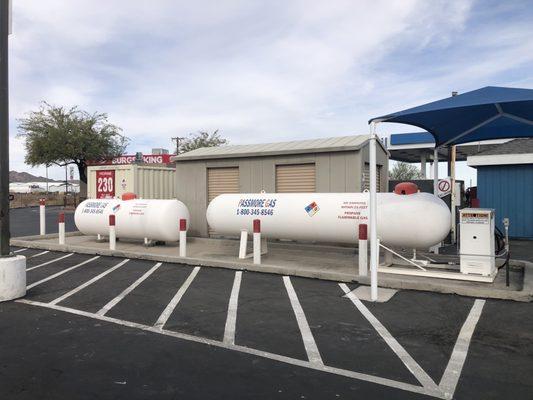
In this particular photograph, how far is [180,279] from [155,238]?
447 centimetres

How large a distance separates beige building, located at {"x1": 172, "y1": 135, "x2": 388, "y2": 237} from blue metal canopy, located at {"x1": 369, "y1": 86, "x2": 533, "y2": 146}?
261 cm

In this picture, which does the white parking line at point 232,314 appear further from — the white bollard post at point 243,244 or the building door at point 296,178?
the building door at point 296,178

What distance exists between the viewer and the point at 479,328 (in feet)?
19.4

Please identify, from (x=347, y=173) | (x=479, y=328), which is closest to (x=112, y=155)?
(x=347, y=173)

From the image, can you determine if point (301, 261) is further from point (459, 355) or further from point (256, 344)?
point (459, 355)

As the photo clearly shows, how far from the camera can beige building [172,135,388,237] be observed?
12516mm

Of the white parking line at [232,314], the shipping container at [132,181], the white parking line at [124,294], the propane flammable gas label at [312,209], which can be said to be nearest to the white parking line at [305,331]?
the white parking line at [232,314]

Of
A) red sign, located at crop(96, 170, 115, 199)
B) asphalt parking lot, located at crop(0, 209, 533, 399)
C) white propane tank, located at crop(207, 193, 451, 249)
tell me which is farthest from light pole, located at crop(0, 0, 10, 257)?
red sign, located at crop(96, 170, 115, 199)

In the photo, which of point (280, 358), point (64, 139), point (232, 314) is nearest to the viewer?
point (280, 358)

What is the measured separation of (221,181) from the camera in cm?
1497

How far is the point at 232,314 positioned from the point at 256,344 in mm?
1342

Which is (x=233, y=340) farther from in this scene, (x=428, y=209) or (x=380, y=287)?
(x=428, y=209)

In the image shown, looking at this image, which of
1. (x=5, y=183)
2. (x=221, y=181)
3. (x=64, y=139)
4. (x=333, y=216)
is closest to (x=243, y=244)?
(x=333, y=216)

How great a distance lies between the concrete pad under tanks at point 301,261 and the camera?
776 cm
